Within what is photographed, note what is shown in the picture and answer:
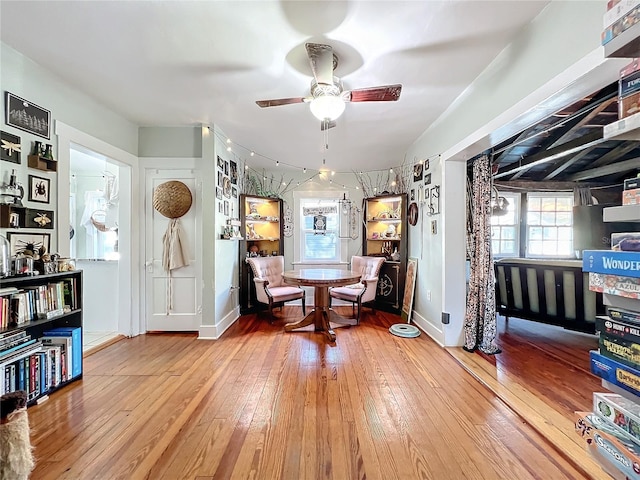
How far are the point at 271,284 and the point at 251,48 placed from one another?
3355mm

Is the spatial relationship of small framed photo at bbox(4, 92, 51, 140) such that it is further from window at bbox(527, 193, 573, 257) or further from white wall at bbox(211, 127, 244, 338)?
window at bbox(527, 193, 573, 257)

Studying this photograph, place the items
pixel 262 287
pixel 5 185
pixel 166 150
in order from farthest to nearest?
1. pixel 262 287
2. pixel 166 150
3. pixel 5 185

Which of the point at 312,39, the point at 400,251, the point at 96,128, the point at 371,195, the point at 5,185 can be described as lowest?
the point at 400,251

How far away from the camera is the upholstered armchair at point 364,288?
4324mm

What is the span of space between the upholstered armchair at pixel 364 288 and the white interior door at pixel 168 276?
2036 millimetres

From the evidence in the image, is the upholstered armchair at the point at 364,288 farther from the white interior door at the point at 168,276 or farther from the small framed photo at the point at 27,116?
the small framed photo at the point at 27,116

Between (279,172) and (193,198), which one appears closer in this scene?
(193,198)

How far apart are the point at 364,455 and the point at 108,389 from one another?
6.87ft

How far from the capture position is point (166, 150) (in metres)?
3.69

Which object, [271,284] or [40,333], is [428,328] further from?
[40,333]

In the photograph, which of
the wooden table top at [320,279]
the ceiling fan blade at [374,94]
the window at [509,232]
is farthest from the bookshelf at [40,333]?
the window at [509,232]

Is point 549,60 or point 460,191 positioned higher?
point 549,60

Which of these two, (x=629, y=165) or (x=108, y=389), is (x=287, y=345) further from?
(x=629, y=165)

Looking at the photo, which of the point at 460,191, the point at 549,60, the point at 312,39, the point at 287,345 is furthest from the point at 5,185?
the point at 460,191
